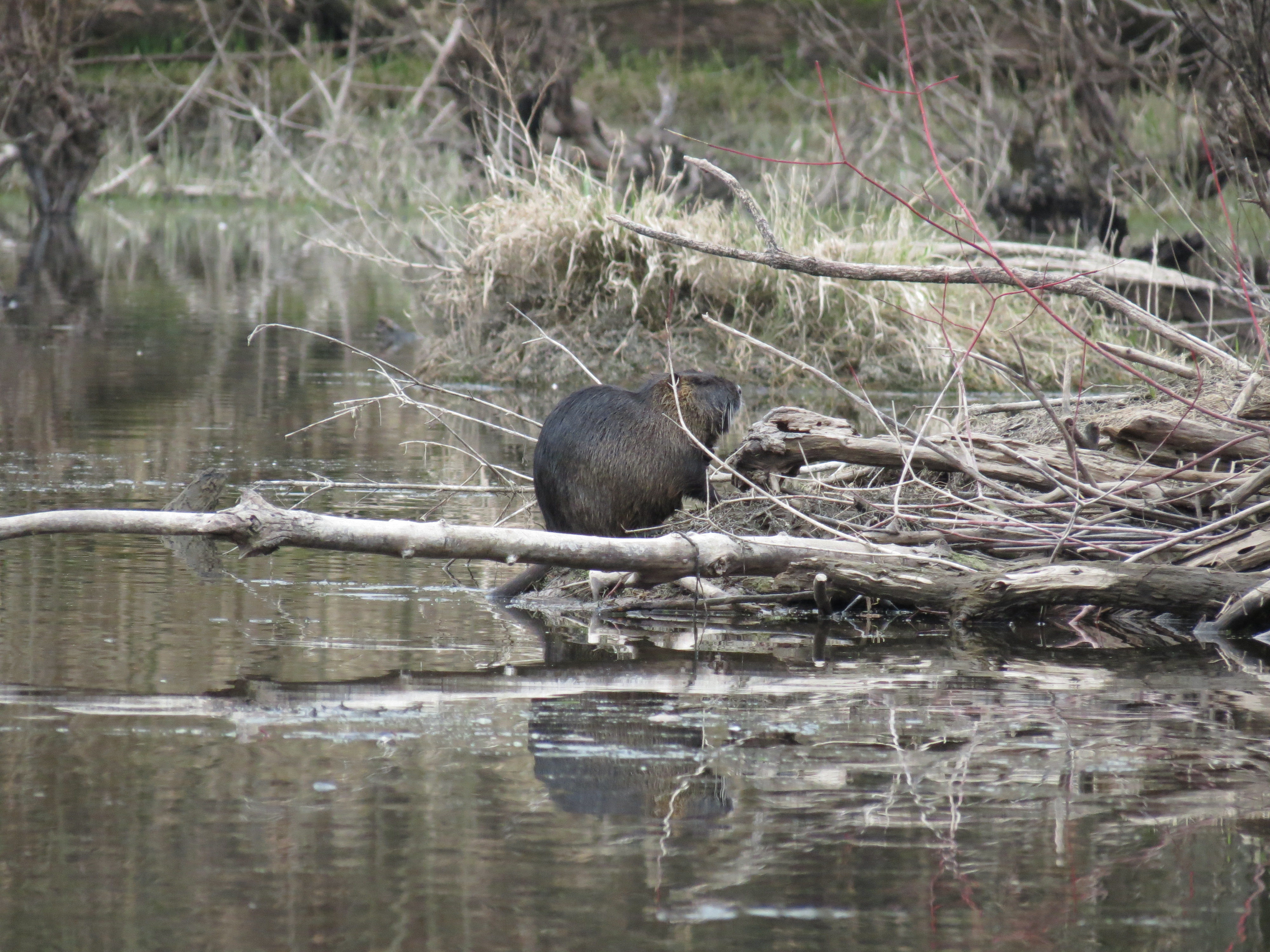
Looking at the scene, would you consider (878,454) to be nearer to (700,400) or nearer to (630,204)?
(700,400)

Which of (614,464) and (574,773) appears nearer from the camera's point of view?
(574,773)

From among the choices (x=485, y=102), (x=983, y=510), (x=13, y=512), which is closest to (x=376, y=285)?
(x=485, y=102)

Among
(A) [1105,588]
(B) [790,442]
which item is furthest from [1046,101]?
(A) [1105,588]

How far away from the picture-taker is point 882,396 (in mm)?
10016

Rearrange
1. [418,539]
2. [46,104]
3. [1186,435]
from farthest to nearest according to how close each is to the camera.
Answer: [46,104], [1186,435], [418,539]

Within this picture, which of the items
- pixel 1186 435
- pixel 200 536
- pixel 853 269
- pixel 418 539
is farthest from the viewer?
pixel 1186 435

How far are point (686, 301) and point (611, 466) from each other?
510 cm

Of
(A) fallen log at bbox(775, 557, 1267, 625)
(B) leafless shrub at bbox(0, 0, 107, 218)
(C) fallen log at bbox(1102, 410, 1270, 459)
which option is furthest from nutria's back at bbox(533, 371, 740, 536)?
(B) leafless shrub at bbox(0, 0, 107, 218)

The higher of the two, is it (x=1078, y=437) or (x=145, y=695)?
(x=1078, y=437)

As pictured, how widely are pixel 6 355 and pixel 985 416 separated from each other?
21.5ft

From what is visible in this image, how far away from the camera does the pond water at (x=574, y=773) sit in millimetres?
2697

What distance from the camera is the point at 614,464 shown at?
547cm

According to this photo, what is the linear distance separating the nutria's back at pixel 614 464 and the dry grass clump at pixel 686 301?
4336mm

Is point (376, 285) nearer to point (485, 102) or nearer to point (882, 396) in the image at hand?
point (485, 102)
